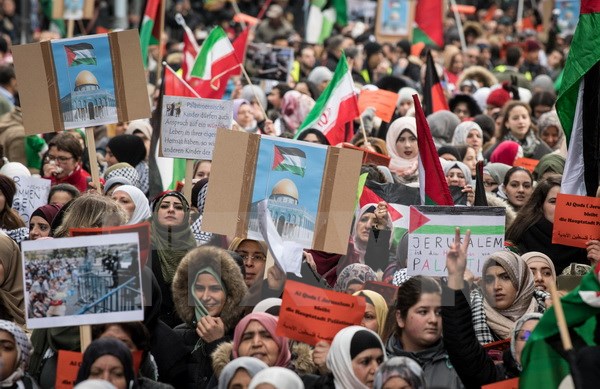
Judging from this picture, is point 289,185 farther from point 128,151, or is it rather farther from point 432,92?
point 432,92

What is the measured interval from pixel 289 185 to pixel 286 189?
27mm

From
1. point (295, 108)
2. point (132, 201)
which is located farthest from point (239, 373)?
point (295, 108)

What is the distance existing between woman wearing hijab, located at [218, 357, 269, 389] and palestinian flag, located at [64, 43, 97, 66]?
3.42 m

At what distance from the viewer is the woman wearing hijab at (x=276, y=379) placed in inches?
245

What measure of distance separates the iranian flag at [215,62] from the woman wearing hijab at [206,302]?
17.3 ft

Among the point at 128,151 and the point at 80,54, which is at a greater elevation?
the point at 80,54

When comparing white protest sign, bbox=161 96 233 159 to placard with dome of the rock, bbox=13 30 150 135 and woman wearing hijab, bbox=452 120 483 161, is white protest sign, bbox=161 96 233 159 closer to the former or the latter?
placard with dome of the rock, bbox=13 30 150 135

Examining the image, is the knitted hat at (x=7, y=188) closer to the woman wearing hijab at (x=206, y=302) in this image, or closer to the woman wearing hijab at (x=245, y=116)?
the woman wearing hijab at (x=206, y=302)

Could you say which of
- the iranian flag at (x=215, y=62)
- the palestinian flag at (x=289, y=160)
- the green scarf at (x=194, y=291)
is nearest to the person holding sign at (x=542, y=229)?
the palestinian flag at (x=289, y=160)

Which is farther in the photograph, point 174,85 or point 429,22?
point 429,22

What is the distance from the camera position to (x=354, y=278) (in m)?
7.98

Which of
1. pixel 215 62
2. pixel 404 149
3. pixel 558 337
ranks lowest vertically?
pixel 558 337

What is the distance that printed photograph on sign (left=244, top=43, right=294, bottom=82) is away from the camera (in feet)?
51.1

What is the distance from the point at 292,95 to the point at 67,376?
24.0 ft
